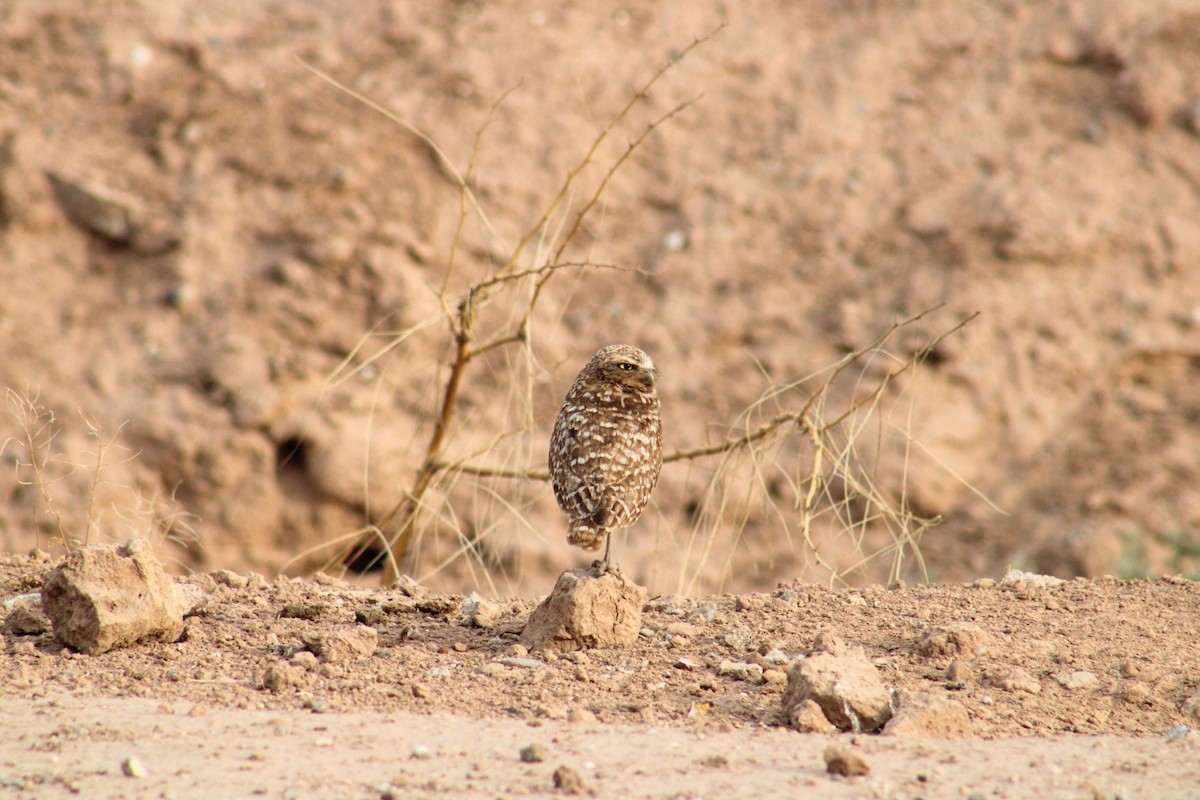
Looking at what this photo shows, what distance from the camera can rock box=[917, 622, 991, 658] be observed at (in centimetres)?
457

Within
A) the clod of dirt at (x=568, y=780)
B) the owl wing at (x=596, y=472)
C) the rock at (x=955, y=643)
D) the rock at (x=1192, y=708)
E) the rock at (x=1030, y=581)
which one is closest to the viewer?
the clod of dirt at (x=568, y=780)

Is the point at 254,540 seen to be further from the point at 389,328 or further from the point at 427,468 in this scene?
the point at 427,468

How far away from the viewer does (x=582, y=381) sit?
207 inches

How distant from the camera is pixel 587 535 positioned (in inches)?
187

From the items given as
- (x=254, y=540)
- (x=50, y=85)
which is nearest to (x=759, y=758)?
(x=254, y=540)

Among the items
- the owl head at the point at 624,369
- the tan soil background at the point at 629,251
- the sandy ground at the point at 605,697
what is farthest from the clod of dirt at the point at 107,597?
the tan soil background at the point at 629,251

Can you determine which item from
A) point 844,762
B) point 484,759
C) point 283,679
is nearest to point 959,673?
point 844,762

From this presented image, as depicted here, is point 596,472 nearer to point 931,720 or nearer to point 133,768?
point 931,720

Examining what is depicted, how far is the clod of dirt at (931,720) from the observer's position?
12.7 ft

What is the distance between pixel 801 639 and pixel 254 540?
20.6 feet

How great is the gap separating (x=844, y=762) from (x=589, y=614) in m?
1.39

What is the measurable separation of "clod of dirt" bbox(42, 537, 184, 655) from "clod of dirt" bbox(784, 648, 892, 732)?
219cm

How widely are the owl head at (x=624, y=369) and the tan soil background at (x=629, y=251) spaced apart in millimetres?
3395

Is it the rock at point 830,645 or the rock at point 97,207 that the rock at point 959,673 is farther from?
the rock at point 97,207
